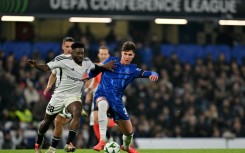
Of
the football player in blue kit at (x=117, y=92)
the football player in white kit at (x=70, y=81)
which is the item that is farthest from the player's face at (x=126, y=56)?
the football player in white kit at (x=70, y=81)

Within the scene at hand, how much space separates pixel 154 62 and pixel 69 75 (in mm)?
11677

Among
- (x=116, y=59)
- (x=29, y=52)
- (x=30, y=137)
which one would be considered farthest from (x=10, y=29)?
(x=116, y=59)

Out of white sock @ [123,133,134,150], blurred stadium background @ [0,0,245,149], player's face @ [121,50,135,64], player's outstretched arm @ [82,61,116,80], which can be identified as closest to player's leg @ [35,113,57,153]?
player's outstretched arm @ [82,61,116,80]

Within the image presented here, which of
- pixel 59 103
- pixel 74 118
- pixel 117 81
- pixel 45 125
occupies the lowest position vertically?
pixel 45 125

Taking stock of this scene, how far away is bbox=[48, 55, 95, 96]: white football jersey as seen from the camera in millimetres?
13422

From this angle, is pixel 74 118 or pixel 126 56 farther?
pixel 126 56

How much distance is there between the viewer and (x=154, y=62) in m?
25.0

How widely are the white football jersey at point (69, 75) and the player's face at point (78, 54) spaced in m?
0.06

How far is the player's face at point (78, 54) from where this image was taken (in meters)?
13.4

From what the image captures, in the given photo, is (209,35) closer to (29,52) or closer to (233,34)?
(233,34)

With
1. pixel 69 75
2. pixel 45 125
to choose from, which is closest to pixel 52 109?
pixel 45 125

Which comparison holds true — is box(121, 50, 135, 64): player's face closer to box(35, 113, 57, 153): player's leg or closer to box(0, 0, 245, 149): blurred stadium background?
box(35, 113, 57, 153): player's leg

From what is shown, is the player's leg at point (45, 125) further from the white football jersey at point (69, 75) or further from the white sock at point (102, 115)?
the white sock at point (102, 115)

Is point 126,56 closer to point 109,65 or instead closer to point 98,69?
point 109,65
